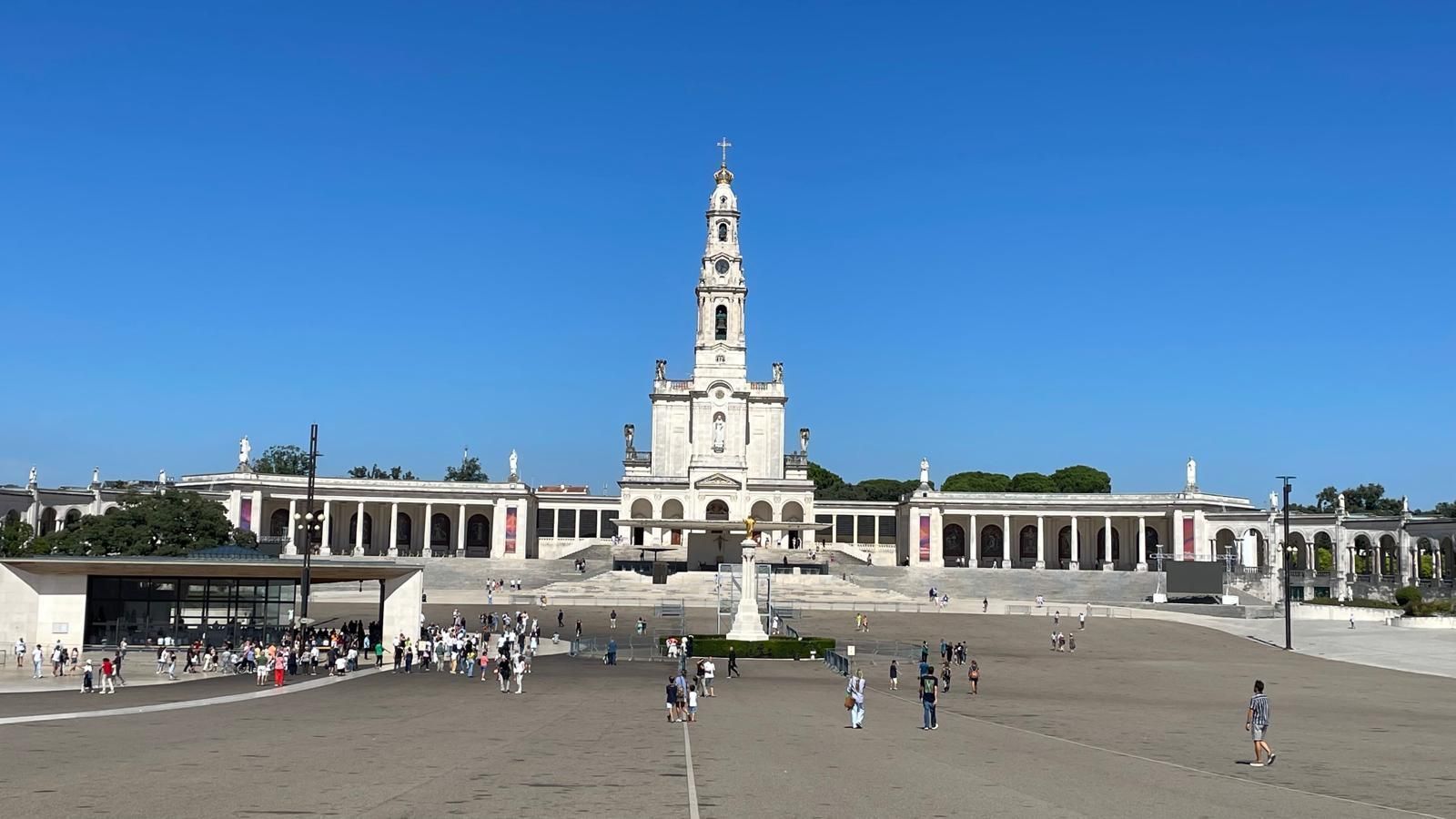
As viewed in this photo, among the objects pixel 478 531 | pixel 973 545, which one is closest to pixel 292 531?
pixel 478 531

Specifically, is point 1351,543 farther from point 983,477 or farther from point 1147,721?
point 1147,721

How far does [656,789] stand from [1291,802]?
9.09 metres

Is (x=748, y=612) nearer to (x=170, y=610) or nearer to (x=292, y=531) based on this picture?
(x=170, y=610)

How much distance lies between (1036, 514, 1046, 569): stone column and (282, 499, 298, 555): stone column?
62249 millimetres

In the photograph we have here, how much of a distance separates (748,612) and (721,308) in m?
68.0

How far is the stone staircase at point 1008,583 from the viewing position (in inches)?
3349

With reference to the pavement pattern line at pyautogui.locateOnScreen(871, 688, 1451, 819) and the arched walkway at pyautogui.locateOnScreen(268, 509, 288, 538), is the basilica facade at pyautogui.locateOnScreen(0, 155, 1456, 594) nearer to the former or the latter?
the arched walkway at pyautogui.locateOnScreen(268, 509, 288, 538)

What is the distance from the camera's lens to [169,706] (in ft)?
97.1

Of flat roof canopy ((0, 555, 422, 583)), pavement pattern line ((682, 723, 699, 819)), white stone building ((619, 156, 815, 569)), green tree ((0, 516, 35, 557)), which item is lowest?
pavement pattern line ((682, 723, 699, 819))

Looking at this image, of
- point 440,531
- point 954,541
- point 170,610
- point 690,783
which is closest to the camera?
point 690,783

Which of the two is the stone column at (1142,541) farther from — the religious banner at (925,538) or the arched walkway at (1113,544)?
the religious banner at (925,538)

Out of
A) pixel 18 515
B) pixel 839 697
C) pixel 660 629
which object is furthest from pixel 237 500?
pixel 839 697

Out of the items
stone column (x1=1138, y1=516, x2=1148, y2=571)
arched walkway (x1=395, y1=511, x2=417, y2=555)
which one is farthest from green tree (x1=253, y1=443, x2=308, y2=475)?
stone column (x1=1138, y1=516, x2=1148, y2=571)

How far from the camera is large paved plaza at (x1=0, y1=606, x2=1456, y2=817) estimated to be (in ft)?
56.5
